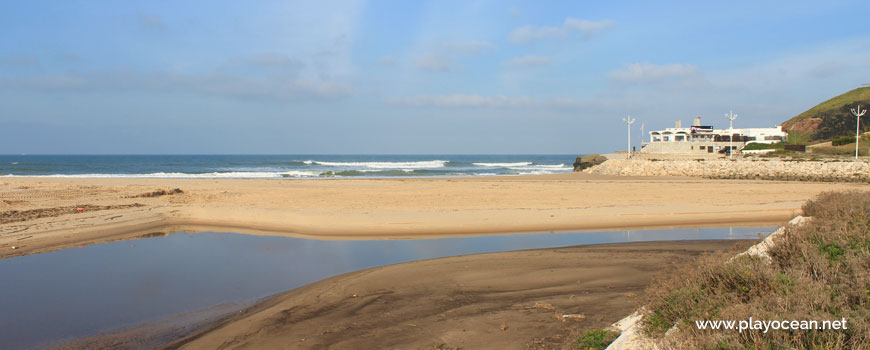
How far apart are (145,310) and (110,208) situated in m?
11.0

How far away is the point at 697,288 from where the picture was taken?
3768mm

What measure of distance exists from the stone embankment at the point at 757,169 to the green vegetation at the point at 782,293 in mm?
29855

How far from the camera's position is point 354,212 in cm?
1523

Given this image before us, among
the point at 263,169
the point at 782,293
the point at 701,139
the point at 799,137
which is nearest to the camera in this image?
the point at 782,293

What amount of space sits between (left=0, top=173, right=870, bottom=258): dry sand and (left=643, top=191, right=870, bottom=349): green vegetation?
8446 mm

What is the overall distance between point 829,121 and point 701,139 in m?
27.3

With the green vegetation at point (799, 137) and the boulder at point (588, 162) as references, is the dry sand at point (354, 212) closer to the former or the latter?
the boulder at point (588, 162)

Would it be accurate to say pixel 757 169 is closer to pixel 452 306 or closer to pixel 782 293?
pixel 452 306

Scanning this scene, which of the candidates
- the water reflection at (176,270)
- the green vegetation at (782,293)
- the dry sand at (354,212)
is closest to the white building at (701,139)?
the dry sand at (354,212)

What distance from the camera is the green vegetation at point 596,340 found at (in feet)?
13.5

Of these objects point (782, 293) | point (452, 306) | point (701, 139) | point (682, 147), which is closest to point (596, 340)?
point (782, 293)

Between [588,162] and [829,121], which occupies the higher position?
[829,121]

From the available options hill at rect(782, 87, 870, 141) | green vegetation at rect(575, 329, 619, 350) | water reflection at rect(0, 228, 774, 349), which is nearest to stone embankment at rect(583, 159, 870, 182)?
water reflection at rect(0, 228, 774, 349)

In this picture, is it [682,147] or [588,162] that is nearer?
[588,162]
